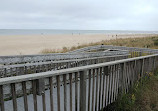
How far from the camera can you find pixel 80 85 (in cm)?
291

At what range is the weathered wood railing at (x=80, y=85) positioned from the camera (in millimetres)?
2051

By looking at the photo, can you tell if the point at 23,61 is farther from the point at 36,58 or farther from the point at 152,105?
the point at 152,105

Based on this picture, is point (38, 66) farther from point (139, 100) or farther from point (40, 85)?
point (139, 100)

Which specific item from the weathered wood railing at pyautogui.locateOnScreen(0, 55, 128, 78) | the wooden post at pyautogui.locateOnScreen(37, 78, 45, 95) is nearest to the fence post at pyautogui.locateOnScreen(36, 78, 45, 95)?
the wooden post at pyautogui.locateOnScreen(37, 78, 45, 95)

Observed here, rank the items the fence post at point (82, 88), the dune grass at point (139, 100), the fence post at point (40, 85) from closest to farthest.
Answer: the fence post at point (40, 85) → the fence post at point (82, 88) → the dune grass at point (139, 100)

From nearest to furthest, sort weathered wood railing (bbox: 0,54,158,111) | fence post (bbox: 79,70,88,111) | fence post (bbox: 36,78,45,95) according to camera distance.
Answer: weathered wood railing (bbox: 0,54,158,111) → fence post (bbox: 36,78,45,95) → fence post (bbox: 79,70,88,111)

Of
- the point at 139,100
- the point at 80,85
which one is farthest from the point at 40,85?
the point at 139,100

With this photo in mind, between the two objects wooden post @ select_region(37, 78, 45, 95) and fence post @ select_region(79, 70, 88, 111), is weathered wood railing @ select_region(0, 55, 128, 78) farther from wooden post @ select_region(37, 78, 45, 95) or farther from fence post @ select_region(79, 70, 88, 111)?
wooden post @ select_region(37, 78, 45, 95)

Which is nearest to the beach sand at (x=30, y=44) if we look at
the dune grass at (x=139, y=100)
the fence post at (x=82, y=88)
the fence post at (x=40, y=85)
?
the dune grass at (x=139, y=100)

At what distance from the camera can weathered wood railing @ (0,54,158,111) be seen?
6.73ft

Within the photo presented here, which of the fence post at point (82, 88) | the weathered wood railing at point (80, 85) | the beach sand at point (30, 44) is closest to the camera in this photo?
the weathered wood railing at point (80, 85)

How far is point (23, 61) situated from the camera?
18.0 ft

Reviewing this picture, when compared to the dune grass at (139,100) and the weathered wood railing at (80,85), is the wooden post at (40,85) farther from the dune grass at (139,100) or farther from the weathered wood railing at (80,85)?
the dune grass at (139,100)

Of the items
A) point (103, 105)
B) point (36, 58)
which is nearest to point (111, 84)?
point (103, 105)
